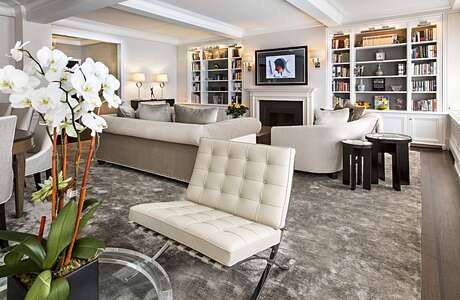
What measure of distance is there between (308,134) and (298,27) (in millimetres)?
4181

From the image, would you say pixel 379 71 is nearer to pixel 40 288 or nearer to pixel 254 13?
pixel 254 13

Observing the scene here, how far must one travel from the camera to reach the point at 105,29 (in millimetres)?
7668

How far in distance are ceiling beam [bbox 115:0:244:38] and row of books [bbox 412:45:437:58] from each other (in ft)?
12.8

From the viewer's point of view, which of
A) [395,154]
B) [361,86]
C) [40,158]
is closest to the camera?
[40,158]

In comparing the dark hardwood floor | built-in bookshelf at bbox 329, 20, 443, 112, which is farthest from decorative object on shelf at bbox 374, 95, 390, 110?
the dark hardwood floor

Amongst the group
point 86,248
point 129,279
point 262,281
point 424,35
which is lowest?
point 262,281

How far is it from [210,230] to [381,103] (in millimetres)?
6083

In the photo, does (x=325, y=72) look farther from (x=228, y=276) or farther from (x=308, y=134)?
(x=228, y=276)

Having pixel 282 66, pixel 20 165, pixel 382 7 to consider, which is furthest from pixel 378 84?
pixel 20 165

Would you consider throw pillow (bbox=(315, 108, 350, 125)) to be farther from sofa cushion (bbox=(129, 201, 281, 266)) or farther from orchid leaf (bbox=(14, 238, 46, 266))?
orchid leaf (bbox=(14, 238, 46, 266))

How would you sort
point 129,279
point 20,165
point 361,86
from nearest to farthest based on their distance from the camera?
point 129,279 → point 20,165 → point 361,86

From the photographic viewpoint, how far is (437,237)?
8.09 ft

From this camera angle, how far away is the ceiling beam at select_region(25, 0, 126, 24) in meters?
4.52

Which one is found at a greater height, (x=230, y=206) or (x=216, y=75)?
(x=216, y=75)
